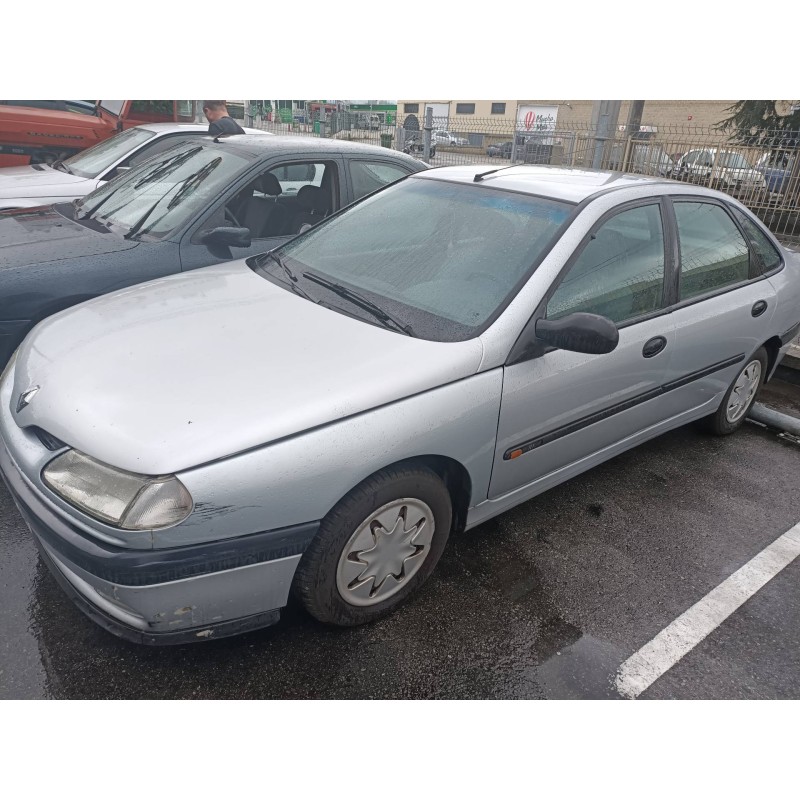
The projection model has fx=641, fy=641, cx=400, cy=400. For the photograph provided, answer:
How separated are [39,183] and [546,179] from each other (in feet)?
16.0

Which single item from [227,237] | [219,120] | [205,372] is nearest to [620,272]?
[205,372]

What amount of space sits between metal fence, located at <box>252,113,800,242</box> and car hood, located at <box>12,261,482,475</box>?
6469 millimetres

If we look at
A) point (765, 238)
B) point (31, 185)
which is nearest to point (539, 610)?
point (765, 238)

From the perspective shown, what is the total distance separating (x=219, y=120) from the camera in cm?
572

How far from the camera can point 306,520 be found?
2027mm

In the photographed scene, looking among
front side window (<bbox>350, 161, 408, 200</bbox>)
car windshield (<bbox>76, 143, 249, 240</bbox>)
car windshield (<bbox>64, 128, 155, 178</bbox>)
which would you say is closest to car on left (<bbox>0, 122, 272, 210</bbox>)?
car windshield (<bbox>64, 128, 155, 178</bbox>)

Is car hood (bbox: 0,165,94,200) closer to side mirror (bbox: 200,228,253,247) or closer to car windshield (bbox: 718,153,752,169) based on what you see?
side mirror (bbox: 200,228,253,247)

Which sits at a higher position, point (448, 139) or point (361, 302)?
point (361, 302)

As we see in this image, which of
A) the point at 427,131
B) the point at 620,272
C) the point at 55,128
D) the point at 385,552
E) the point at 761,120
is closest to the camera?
the point at 385,552

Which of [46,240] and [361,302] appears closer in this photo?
[361,302]

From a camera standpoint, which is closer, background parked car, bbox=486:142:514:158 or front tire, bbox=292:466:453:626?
front tire, bbox=292:466:453:626

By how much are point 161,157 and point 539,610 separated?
3.96 m

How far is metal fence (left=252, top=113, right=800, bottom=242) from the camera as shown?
29.3 feet

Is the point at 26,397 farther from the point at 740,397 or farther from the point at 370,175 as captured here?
the point at 740,397
